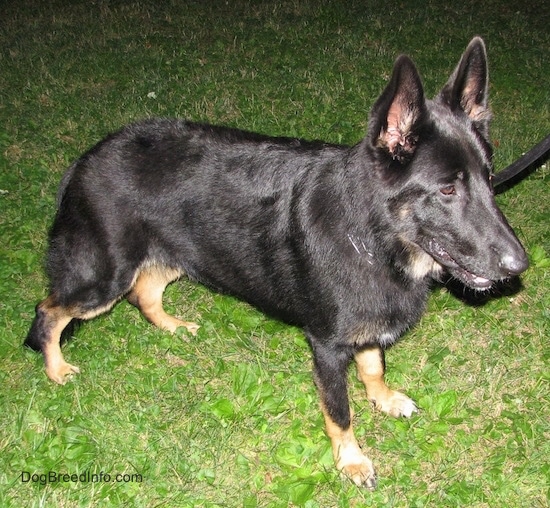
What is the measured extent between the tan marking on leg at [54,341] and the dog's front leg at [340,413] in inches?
77.1

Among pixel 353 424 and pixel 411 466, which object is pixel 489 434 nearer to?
pixel 411 466

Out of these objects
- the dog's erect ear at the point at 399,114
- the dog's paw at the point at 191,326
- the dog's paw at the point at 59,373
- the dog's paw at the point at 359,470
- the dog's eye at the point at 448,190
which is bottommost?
the dog's paw at the point at 59,373

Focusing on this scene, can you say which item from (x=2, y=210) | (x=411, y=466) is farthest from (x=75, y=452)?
(x=2, y=210)

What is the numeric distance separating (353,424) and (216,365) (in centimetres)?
118

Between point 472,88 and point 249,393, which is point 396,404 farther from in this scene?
point 472,88

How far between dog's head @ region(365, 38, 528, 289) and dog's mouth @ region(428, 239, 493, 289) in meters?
0.03

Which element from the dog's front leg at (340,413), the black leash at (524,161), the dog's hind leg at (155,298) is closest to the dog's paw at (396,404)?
the dog's front leg at (340,413)

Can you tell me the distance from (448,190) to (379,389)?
1.83m

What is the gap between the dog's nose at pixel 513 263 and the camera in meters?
3.18

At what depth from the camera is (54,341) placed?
14.9ft

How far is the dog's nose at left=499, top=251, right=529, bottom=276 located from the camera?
318cm

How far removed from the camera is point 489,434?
4203mm

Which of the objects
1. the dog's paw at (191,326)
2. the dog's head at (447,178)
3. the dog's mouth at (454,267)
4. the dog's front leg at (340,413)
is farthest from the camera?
the dog's paw at (191,326)

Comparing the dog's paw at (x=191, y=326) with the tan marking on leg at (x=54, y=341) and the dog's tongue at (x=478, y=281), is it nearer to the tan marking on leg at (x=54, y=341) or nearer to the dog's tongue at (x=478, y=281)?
the tan marking on leg at (x=54, y=341)
